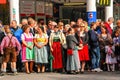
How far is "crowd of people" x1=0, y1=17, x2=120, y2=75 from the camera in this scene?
16031mm

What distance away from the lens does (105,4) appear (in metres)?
21.2

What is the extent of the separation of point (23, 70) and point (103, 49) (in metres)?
3.22

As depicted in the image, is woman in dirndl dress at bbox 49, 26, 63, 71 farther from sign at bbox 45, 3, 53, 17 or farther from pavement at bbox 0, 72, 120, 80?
sign at bbox 45, 3, 53, 17

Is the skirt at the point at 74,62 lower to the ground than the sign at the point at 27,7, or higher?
lower

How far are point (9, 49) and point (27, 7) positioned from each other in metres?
11.6

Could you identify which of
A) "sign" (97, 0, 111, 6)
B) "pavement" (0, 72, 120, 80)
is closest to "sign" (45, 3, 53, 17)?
"sign" (97, 0, 111, 6)

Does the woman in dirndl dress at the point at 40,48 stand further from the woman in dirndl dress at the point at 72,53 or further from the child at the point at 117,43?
the child at the point at 117,43

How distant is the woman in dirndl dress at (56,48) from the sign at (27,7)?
10378 mm

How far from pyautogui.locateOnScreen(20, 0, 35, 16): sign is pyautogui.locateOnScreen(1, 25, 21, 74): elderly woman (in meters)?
10.7

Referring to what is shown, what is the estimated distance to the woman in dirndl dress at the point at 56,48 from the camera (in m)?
16.5

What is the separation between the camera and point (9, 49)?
52.0 feet

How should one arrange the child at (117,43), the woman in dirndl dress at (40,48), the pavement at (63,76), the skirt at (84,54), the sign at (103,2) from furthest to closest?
the sign at (103,2) < the child at (117,43) < the skirt at (84,54) < the woman in dirndl dress at (40,48) < the pavement at (63,76)

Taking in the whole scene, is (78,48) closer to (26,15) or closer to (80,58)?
(80,58)

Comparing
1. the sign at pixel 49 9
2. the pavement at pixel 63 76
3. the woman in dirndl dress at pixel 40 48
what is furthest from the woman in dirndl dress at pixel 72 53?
the sign at pixel 49 9
